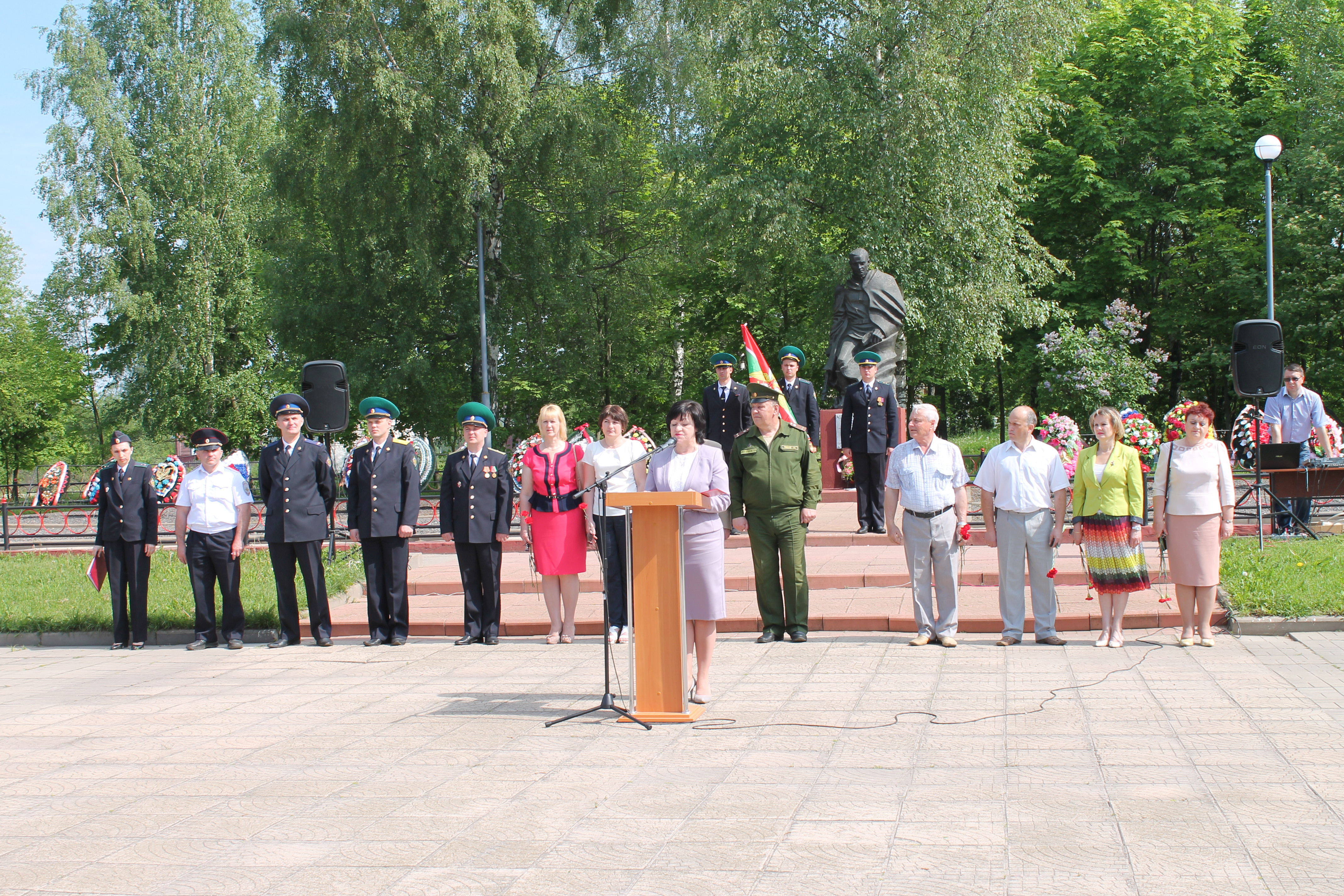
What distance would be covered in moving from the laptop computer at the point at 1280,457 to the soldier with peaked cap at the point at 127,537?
1120 centimetres

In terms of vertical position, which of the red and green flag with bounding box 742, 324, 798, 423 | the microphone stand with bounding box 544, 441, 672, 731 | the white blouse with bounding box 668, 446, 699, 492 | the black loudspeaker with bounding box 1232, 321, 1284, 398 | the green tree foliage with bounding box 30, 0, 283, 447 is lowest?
the microphone stand with bounding box 544, 441, 672, 731

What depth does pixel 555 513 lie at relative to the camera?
31.2 feet

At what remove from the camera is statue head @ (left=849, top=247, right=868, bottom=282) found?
16953 millimetres

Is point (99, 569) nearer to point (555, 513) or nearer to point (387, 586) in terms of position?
point (387, 586)

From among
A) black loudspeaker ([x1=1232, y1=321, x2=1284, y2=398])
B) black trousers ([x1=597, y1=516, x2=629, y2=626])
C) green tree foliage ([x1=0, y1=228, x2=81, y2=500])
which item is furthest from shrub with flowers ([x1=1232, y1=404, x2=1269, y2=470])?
green tree foliage ([x1=0, y1=228, x2=81, y2=500])

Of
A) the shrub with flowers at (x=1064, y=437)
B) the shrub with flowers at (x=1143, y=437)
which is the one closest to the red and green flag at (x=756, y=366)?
the shrub with flowers at (x=1064, y=437)

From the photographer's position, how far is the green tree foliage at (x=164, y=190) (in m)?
34.2

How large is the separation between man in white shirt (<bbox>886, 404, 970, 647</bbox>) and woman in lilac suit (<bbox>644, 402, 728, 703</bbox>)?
7.59 feet

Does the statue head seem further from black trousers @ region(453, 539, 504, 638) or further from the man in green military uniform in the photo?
black trousers @ region(453, 539, 504, 638)

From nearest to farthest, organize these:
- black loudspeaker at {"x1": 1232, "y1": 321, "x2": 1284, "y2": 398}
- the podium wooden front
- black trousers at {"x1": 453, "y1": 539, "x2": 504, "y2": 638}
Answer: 1. the podium wooden front
2. black trousers at {"x1": 453, "y1": 539, "x2": 504, "y2": 638}
3. black loudspeaker at {"x1": 1232, "y1": 321, "x2": 1284, "y2": 398}

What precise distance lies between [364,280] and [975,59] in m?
15.8

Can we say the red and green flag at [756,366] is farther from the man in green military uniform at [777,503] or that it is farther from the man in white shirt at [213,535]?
the man in white shirt at [213,535]

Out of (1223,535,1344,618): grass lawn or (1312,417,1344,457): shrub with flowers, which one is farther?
(1312,417,1344,457): shrub with flowers

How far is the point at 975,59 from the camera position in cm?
2650
